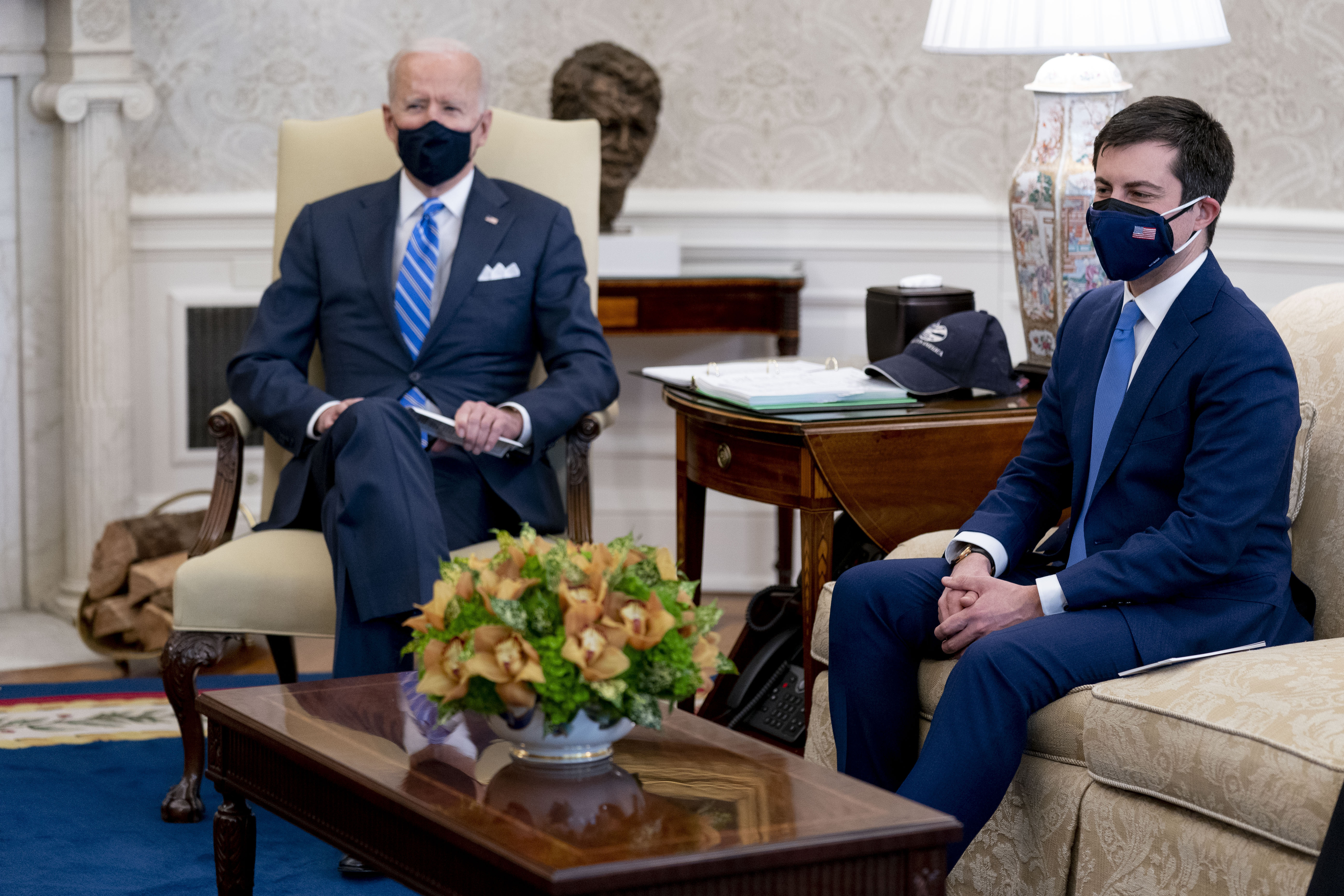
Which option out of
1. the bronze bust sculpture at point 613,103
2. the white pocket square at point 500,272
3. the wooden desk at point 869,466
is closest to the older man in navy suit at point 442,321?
the white pocket square at point 500,272

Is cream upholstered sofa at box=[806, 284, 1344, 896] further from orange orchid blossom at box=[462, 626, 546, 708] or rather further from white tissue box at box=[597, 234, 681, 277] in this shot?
white tissue box at box=[597, 234, 681, 277]

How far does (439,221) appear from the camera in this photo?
9.47ft

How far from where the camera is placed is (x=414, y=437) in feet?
8.07

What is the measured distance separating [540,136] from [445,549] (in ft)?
3.36

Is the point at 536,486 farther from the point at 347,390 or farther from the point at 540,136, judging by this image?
the point at 540,136

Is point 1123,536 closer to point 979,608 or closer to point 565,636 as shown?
point 979,608

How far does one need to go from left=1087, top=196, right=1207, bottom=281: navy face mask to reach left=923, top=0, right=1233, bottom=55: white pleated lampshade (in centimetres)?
57

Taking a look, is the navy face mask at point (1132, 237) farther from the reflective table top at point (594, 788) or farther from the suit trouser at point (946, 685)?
the reflective table top at point (594, 788)

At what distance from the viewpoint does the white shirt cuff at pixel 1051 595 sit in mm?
1996

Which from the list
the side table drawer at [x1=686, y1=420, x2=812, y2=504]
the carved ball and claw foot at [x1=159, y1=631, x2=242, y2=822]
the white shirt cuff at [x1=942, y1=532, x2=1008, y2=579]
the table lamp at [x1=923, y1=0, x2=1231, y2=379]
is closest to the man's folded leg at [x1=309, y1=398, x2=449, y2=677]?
the carved ball and claw foot at [x1=159, y1=631, x2=242, y2=822]

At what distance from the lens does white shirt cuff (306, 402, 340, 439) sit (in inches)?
104

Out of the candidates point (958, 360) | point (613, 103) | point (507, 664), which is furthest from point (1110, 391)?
point (613, 103)

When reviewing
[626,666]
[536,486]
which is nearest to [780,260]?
[536,486]

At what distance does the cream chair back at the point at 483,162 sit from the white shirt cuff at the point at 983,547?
108 cm
